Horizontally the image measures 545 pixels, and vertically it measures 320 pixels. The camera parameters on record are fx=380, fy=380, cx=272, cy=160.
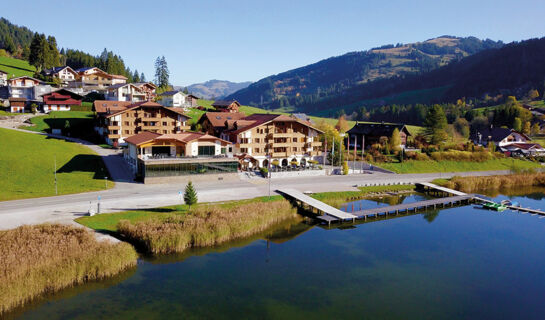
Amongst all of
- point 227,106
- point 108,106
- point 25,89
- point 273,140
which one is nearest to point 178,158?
point 273,140

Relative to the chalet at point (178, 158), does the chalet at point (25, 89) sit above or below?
above

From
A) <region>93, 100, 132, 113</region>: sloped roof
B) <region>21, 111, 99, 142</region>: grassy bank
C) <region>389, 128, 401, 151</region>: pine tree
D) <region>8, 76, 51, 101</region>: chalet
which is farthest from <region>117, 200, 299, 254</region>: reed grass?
<region>8, 76, 51, 101</region>: chalet

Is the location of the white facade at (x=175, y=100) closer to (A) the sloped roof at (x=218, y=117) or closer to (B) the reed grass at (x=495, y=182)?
(A) the sloped roof at (x=218, y=117)

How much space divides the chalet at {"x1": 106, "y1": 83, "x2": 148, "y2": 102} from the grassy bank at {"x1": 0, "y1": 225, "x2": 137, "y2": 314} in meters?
85.3

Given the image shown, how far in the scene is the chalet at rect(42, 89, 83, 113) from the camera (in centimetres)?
10256

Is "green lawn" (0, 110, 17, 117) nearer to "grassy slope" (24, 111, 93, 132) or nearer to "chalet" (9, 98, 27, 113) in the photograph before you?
"chalet" (9, 98, 27, 113)

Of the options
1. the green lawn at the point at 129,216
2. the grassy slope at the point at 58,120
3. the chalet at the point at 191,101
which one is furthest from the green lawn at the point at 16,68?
the green lawn at the point at 129,216

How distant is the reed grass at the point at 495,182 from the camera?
7169cm

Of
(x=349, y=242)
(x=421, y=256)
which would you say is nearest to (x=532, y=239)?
(x=421, y=256)

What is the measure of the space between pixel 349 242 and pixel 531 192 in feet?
168

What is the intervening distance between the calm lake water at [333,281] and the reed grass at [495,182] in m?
25.8

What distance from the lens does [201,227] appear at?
127 ft

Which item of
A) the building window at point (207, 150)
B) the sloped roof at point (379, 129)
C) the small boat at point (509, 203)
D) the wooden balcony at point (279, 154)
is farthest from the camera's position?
the sloped roof at point (379, 129)

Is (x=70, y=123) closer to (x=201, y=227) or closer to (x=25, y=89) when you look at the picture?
(x=25, y=89)
